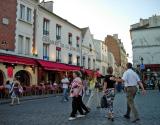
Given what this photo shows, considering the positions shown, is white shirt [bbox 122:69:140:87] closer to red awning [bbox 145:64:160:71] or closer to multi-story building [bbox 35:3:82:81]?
multi-story building [bbox 35:3:82:81]

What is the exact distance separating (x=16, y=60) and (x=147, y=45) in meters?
29.3

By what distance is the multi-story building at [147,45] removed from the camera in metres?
47.1

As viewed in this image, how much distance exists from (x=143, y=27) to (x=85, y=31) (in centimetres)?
1036

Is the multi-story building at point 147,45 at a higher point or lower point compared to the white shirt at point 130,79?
higher

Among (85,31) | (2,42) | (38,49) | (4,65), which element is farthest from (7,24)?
(85,31)

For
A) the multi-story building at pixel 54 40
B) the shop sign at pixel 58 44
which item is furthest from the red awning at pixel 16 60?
the shop sign at pixel 58 44

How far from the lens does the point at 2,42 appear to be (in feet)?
76.0

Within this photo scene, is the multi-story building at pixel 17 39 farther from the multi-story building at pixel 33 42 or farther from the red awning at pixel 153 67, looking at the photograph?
the red awning at pixel 153 67

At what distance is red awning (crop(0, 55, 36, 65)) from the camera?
2193 cm

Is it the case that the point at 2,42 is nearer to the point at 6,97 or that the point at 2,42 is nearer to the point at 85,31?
the point at 6,97

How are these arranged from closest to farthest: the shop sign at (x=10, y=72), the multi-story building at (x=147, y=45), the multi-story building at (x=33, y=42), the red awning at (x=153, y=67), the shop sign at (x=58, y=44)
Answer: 1. the shop sign at (x=10, y=72)
2. the multi-story building at (x=33, y=42)
3. the shop sign at (x=58, y=44)
4. the red awning at (x=153, y=67)
5. the multi-story building at (x=147, y=45)

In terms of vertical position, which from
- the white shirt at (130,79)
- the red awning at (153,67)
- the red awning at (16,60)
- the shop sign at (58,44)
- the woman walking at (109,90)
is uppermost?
the shop sign at (58,44)

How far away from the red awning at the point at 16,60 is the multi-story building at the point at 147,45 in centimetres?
2494

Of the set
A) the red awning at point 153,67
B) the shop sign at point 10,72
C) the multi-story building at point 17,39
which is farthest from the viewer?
the red awning at point 153,67
